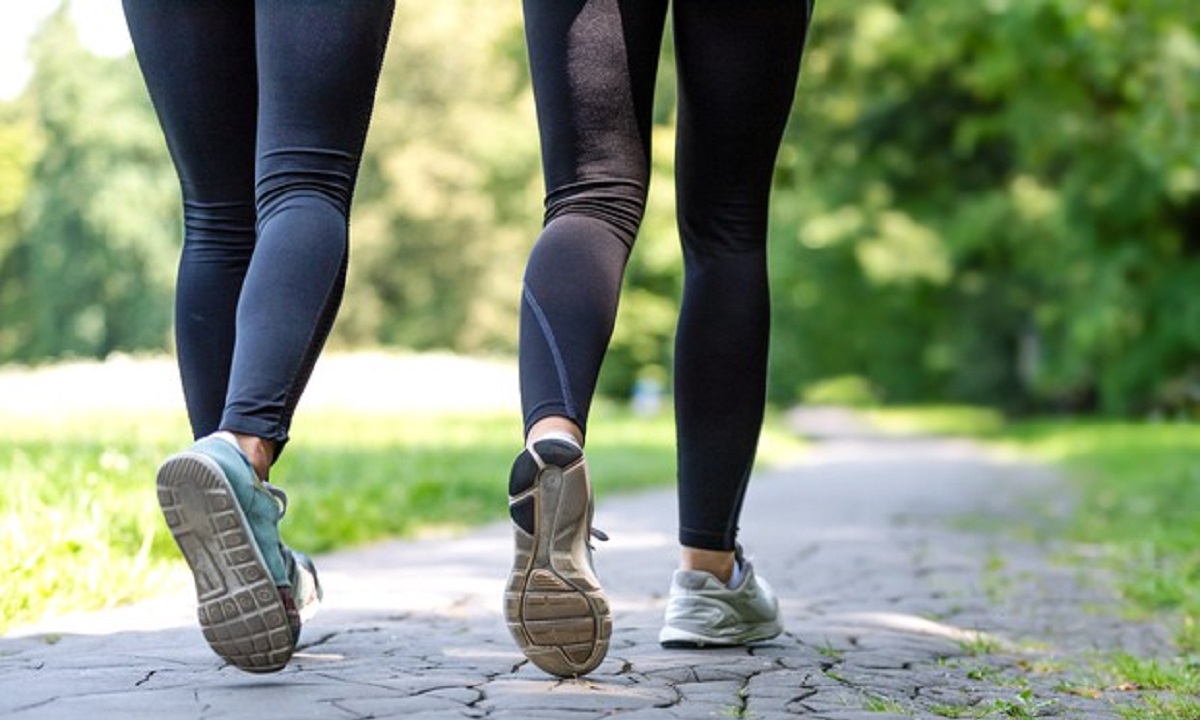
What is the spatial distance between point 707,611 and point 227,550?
3.33 ft

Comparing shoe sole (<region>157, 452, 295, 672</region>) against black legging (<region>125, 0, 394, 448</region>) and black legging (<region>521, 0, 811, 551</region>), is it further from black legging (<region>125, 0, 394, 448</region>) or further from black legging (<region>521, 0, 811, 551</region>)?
black legging (<region>521, 0, 811, 551</region>)

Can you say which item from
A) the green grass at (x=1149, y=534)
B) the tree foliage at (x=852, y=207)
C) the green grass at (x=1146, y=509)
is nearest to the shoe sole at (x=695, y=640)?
the green grass at (x=1149, y=534)

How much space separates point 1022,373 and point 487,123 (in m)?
13.8

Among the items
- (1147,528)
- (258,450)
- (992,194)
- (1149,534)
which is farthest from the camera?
(992,194)

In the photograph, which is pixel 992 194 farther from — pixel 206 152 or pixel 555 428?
pixel 555 428

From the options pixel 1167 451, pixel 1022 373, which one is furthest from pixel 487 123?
pixel 1167 451

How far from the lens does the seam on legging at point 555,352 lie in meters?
2.67

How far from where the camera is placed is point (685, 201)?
3113 mm

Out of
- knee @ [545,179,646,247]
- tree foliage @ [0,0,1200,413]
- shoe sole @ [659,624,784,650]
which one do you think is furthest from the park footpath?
tree foliage @ [0,0,1200,413]

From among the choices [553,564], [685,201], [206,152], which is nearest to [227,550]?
[553,564]

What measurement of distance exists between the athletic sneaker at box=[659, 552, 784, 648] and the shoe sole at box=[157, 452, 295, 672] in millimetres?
908

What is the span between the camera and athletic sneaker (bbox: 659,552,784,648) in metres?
3.16

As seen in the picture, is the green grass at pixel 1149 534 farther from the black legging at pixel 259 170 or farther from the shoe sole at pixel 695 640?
the black legging at pixel 259 170

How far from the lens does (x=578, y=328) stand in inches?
107
